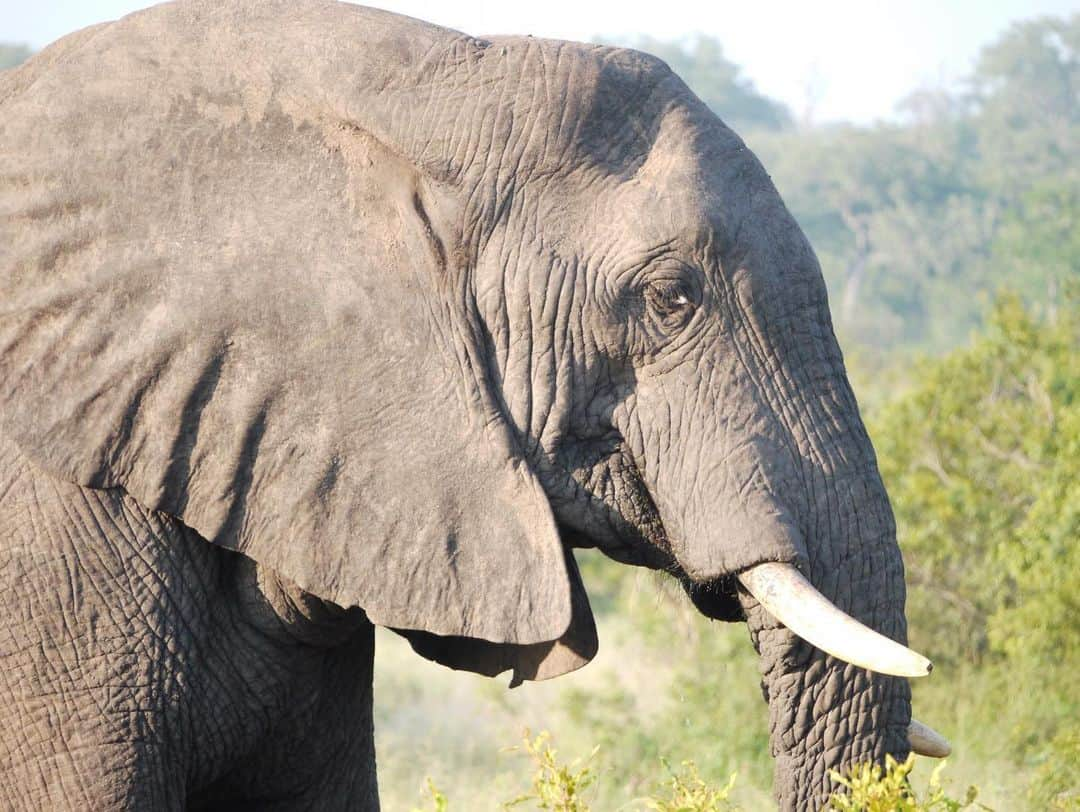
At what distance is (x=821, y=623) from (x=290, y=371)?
3.14ft

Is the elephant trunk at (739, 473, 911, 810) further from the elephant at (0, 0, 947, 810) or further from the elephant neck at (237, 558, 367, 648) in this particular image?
the elephant neck at (237, 558, 367, 648)

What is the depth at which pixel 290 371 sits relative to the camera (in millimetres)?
2820

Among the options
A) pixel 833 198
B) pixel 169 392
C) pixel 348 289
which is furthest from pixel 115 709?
pixel 833 198

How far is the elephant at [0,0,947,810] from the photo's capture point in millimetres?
2812

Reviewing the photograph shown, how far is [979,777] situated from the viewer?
20.0ft

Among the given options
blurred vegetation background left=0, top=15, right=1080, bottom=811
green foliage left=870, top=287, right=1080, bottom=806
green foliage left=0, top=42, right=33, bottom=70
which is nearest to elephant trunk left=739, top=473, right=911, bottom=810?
blurred vegetation background left=0, top=15, right=1080, bottom=811

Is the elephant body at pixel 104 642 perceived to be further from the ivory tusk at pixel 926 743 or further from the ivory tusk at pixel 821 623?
the ivory tusk at pixel 926 743

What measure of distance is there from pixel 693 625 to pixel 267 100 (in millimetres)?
6155

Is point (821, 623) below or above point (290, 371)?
below

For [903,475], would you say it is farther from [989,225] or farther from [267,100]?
[989,225]

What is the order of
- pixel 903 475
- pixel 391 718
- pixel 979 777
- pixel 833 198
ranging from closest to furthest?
1. pixel 979 777
2. pixel 903 475
3. pixel 391 718
4. pixel 833 198

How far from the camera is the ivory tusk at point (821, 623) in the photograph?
102 inches

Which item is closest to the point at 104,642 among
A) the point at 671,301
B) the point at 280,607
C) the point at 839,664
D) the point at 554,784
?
the point at 280,607

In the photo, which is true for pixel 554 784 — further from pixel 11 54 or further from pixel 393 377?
pixel 11 54
